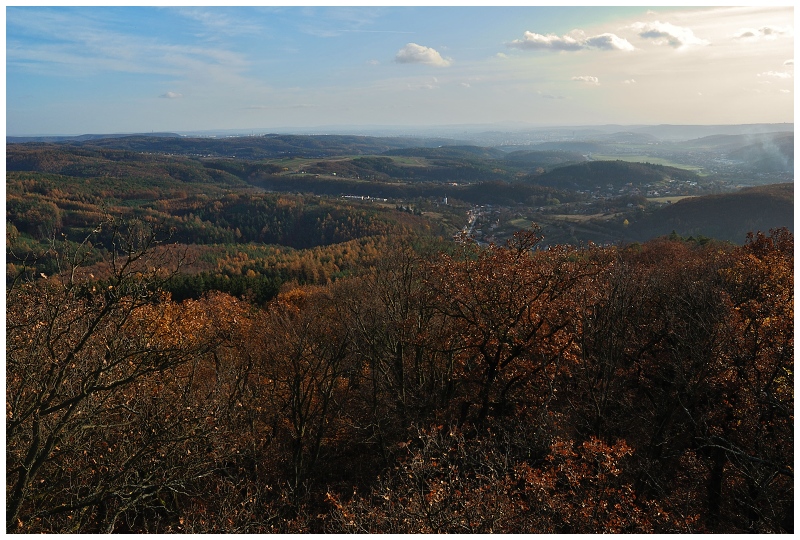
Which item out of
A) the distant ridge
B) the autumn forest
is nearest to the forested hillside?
the autumn forest

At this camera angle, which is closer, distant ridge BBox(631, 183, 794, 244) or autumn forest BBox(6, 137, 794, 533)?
autumn forest BBox(6, 137, 794, 533)

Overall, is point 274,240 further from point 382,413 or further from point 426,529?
point 426,529

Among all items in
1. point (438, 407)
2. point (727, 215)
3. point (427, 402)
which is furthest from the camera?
point (727, 215)

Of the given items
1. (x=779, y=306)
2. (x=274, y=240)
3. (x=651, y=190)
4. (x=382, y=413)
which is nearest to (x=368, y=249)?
(x=274, y=240)

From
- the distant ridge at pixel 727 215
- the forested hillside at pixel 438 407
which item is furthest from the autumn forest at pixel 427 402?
the distant ridge at pixel 727 215

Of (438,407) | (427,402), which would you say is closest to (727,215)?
(438,407)

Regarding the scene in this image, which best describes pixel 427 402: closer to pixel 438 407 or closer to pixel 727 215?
pixel 438 407

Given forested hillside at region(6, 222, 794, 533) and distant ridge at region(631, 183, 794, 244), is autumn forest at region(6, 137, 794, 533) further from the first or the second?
distant ridge at region(631, 183, 794, 244)

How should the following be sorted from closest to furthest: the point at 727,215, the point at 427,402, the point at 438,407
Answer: the point at 427,402 → the point at 438,407 → the point at 727,215
